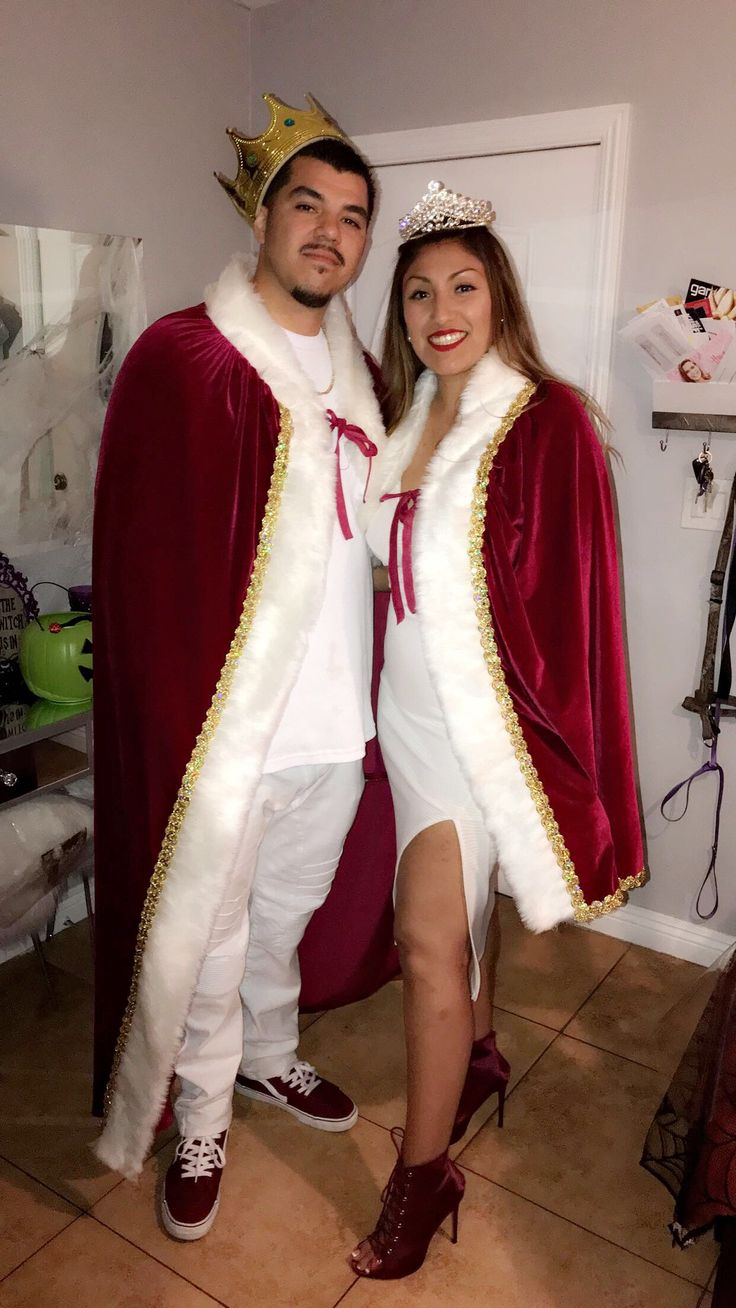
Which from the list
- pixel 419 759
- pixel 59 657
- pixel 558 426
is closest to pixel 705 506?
pixel 558 426

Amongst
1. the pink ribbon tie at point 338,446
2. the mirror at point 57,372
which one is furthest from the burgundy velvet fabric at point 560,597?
the mirror at point 57,372

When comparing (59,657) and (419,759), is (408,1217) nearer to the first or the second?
(419,759)

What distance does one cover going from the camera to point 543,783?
1.68 metres

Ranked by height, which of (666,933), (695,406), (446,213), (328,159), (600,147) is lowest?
(666,933)

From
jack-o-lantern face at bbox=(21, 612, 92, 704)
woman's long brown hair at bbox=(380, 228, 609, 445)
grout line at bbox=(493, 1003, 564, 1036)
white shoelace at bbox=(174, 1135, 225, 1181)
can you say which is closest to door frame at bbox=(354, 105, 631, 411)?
woman's long brown hair at bbox=(380, 228, 609, 445)

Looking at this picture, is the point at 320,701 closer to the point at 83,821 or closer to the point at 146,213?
the point at 83,821

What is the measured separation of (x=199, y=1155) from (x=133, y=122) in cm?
254

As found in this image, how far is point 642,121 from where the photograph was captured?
7.63 feet

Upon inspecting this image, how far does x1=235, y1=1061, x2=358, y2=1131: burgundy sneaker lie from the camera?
208cm

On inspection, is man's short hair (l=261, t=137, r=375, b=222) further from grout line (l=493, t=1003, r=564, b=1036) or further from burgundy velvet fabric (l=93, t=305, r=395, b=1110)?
grout line (l=493, t=1003, r=564, b=1036)

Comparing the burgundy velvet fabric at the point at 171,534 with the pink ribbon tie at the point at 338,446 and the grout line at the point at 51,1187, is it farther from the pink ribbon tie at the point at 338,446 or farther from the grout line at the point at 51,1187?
the grout line at the point at 51,1187

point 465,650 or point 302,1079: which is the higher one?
point 465,650

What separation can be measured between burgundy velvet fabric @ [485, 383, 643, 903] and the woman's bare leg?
228 millimetres

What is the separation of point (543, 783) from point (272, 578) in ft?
1.95
